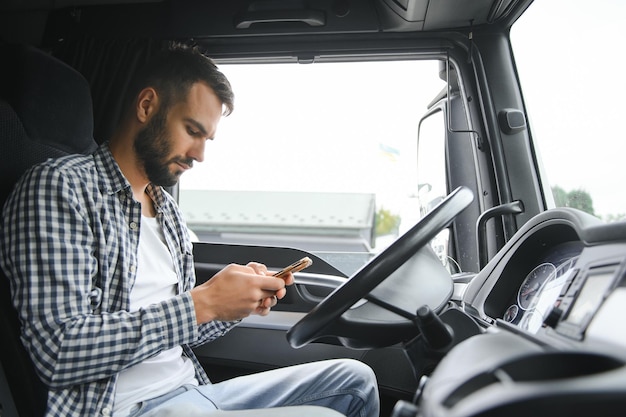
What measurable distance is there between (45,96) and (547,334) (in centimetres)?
117

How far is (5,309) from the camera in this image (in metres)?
1.03

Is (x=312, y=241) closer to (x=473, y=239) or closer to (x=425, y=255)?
(x=473, y=239)

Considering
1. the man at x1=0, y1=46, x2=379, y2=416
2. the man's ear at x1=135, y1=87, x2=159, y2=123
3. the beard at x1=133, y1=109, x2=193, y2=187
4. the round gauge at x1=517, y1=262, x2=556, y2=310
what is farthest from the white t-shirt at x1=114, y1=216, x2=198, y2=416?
the round gauge at x1=517, y1=262, x2=556, y2=310

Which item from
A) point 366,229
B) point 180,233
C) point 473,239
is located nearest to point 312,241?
point 366,229

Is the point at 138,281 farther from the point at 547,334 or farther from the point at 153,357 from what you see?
the point at 547,334

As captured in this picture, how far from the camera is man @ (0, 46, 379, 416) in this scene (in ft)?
3.17

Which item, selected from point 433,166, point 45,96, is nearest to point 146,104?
point 45,96

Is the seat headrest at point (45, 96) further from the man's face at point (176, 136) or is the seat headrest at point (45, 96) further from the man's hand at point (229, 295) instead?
the man's hand at point (229, 295)

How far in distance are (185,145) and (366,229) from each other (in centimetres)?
365

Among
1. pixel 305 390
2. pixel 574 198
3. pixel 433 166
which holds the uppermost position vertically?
pixel 433 166

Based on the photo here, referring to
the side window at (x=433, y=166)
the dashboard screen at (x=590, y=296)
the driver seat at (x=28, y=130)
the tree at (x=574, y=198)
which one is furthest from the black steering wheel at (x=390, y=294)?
the side window at (x=433, y=166)

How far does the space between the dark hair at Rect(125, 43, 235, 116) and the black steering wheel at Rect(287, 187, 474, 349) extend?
2.29ft

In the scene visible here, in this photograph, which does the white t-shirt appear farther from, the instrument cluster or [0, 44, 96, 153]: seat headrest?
the instrument cluster

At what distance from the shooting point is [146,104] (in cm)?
135
